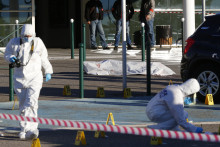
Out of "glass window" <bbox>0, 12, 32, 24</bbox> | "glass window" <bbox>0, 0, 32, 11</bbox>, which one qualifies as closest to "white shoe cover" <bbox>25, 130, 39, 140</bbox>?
"glass window" <bbox>0, 12, 32, 24</bbox>

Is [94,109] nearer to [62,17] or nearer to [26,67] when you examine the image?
[26,67]

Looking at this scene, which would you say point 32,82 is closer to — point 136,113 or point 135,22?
point 136,113

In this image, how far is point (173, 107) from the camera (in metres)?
9.22

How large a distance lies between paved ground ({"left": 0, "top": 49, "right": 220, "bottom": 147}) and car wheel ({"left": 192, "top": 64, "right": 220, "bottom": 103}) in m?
0.28

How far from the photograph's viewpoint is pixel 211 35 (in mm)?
13258

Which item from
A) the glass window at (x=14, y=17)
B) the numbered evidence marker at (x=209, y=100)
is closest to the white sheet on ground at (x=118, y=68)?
the numbered evidence marker at (x=209, y=100)

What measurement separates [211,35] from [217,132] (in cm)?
360

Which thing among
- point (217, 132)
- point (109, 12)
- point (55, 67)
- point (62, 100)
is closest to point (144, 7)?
point (109, 12)

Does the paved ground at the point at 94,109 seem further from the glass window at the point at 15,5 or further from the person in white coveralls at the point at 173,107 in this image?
the glass window at the point at 15,5

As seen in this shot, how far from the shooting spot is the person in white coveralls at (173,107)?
9195mm

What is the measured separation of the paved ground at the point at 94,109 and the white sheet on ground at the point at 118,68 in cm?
25

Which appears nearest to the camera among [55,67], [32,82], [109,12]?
[32,82]

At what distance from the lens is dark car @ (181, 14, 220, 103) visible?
516 inches

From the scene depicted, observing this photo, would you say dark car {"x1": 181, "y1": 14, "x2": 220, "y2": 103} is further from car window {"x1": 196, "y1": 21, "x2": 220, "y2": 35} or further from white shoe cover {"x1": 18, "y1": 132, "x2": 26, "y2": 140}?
white shoe cover {"x1": 18, "y1": 132, "x2": 26, "y2": 140}
